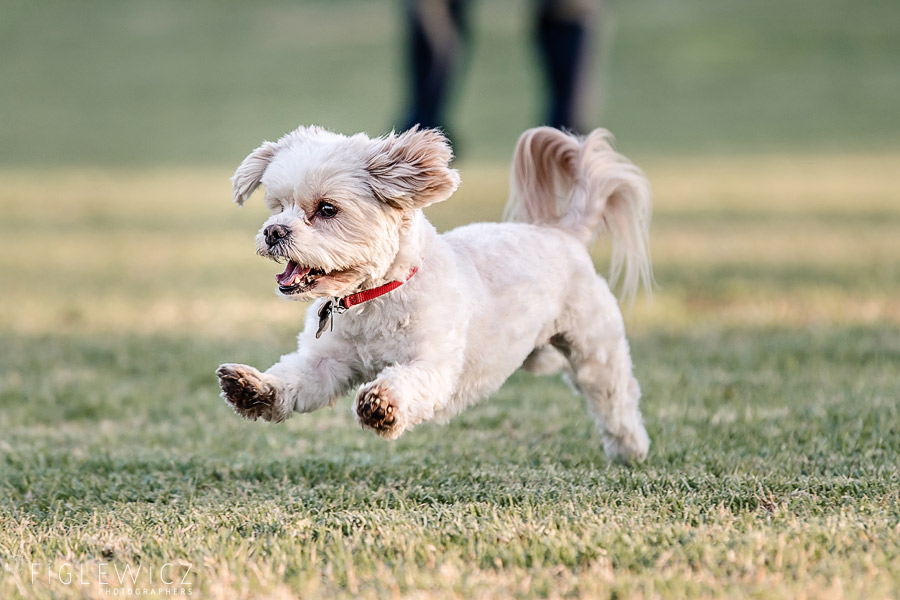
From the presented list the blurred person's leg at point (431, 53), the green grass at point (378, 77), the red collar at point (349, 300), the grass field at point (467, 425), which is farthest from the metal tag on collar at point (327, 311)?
the green grass at point (378, 77)

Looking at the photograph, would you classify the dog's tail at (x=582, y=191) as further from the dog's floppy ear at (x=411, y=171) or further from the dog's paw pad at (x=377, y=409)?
the dog's paw pad at (x=377, y=409)

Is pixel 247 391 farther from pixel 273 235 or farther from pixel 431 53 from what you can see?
pixel 431 53

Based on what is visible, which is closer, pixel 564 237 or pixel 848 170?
pixel 564 237

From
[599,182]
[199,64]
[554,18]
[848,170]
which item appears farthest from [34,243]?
[199,64]

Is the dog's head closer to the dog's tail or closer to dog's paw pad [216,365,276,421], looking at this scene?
dog's paw pad [216,365,276,421]

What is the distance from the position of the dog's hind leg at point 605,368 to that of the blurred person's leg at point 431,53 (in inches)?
176

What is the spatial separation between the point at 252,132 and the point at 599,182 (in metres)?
14.3

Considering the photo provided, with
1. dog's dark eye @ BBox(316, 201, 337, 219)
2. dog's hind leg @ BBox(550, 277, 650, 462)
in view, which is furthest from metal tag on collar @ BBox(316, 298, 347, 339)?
dog's hind leg @ BBox(550, 277, 650, 462)

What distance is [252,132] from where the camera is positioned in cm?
1848

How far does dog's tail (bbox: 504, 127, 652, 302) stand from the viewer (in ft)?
15.6

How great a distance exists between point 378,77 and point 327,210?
22388 millimetres

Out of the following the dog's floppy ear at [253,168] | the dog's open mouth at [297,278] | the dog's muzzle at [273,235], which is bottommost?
the dog's open mouth at [297,278]

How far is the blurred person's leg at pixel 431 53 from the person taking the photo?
8719 mm

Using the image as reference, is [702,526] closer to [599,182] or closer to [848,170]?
[599,182]
